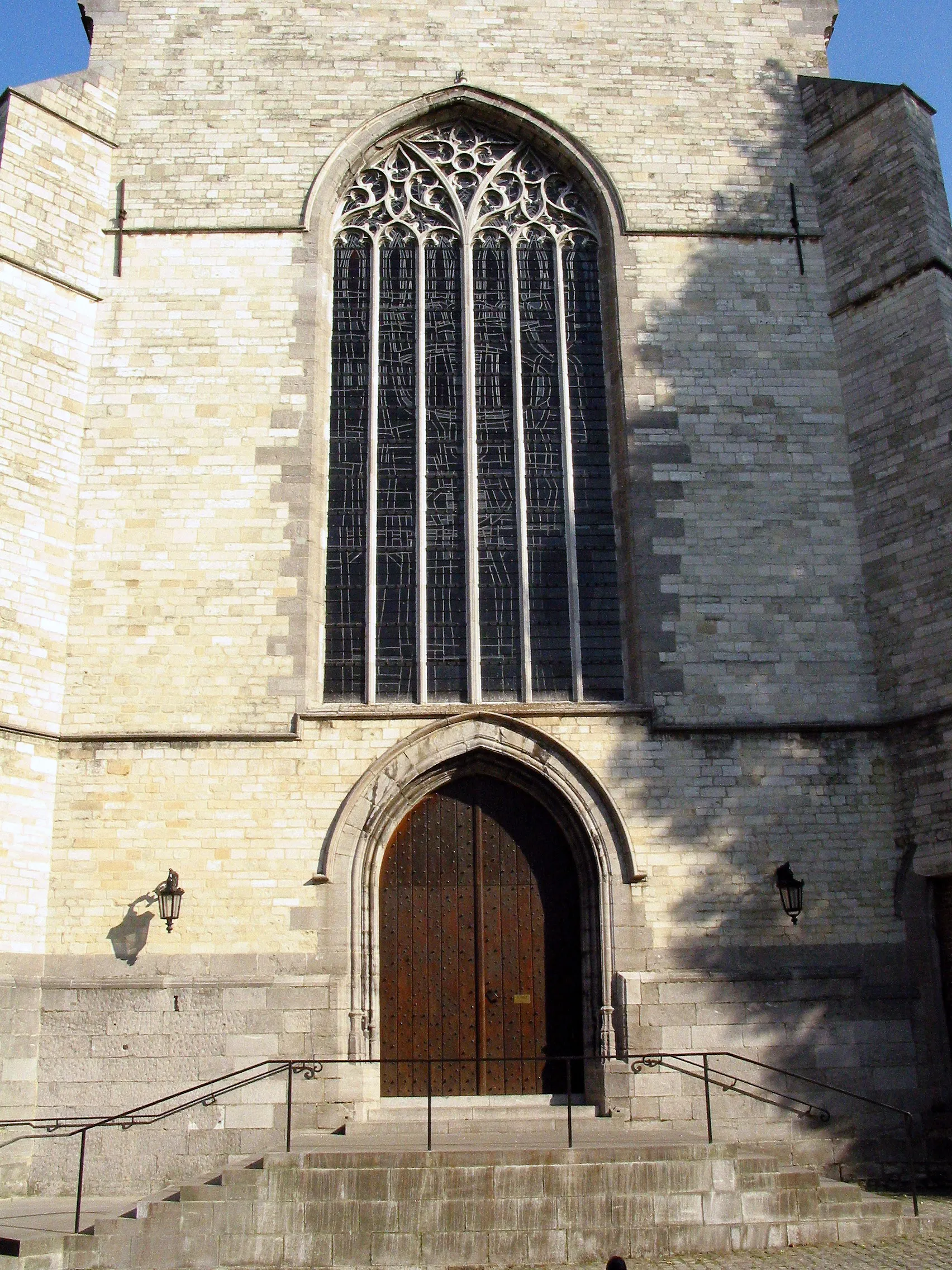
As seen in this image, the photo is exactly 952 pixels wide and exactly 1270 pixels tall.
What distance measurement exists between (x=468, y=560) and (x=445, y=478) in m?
0.96

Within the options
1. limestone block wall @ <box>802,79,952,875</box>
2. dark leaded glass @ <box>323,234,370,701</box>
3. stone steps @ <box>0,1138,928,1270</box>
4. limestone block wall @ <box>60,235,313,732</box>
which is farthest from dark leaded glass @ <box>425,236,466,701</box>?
stone steps @ <box>0,1138,928,1270</box>

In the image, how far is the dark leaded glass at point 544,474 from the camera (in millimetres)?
11727

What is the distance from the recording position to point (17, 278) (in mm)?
11852

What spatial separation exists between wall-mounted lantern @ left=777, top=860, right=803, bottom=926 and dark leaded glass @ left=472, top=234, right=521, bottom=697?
2971mm

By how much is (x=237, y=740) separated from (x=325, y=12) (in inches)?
339

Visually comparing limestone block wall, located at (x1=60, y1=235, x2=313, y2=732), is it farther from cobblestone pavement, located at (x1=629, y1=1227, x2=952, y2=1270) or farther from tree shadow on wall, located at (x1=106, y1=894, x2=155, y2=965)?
cobblestone pavement, located at (x1=629, y1=1227, x2=952, y2=1270)

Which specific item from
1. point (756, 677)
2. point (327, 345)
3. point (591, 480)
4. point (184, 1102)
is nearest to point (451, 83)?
point (327, 345)

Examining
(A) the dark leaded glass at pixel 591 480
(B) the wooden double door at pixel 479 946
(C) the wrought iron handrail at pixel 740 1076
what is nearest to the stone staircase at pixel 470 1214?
(C) the wrought iron handrail at pixel 740 1076

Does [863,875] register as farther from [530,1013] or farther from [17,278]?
[17,278]

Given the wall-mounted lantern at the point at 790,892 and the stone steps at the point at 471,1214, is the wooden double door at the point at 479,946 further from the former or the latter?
the stone steps at the point at 471,1214

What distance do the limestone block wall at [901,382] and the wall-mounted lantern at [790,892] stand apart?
1.18 meters

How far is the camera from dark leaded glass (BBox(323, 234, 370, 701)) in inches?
457

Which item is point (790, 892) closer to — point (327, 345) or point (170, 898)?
point (170, 898)

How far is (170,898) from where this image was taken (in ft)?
33.4
